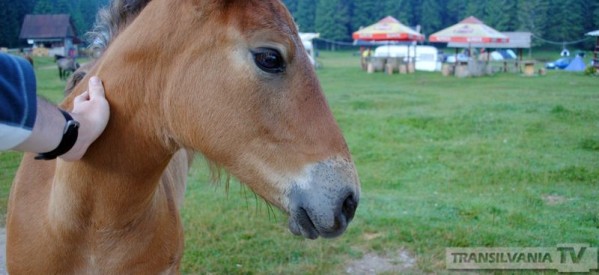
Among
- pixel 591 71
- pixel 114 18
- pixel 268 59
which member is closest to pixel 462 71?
pixel 591 71

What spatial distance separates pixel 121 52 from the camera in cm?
207

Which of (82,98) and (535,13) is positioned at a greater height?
(82,98)

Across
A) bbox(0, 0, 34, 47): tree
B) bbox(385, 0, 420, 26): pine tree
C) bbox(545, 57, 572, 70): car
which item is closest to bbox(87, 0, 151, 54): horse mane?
bbox(0, 0, 34, 47): tree

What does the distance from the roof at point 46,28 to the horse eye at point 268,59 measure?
24.5 metres

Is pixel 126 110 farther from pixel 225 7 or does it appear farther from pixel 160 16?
pixel 225 7

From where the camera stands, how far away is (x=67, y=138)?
5.92 feet

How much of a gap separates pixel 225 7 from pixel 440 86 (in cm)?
1905

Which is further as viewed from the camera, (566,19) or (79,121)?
A: (566,19)

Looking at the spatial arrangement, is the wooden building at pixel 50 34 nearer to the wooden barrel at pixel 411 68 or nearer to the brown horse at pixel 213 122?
the wooden barrel at pixel 411 68

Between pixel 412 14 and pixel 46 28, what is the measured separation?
1325 inches

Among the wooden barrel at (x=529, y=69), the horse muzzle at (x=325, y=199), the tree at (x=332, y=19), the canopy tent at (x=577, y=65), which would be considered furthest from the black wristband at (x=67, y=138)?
the tree at (x=332, y=19)

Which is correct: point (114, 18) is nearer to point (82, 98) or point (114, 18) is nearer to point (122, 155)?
point (82, 98)

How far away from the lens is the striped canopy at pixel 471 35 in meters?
24.5

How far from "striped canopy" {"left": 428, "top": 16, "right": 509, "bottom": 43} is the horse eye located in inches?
966
